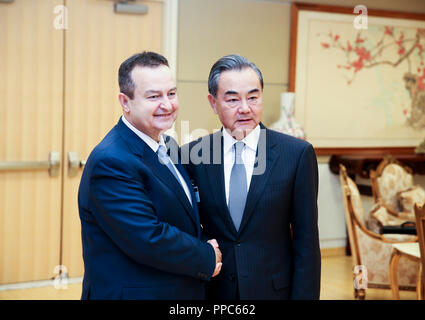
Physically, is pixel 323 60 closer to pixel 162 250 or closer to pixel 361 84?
pixel 361 84

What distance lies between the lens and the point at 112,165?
1701 millimetres

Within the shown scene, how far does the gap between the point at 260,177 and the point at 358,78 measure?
424 centimetres

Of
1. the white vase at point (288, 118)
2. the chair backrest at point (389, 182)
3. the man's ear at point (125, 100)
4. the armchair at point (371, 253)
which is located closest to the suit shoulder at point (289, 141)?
the man's ear at point (125, 100)

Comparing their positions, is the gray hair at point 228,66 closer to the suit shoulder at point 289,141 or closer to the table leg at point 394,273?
the suit shoulder at point 289,141

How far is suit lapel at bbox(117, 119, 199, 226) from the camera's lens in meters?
1.78

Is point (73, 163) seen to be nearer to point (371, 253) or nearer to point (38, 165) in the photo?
point (38, 165)

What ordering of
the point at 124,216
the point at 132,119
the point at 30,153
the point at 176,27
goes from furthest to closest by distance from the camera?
the point at 176,27, the point at 30,153, the point at 132,119, the point at 124,216

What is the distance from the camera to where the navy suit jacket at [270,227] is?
193 cm

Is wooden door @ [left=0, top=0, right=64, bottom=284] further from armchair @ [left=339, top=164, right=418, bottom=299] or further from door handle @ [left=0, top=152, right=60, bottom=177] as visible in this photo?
armchair @ [left=339, top=164, right=418, bottom=299]

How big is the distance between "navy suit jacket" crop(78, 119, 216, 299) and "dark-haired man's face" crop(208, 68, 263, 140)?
1.02 ft

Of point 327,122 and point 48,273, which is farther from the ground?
point 327,122

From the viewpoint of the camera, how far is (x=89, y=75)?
4699 millimetres
